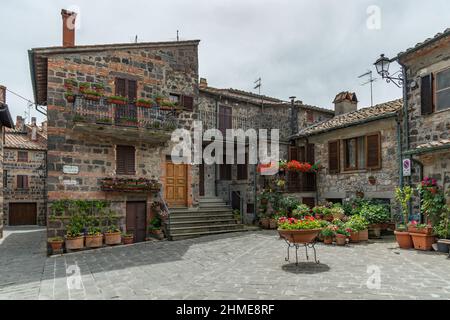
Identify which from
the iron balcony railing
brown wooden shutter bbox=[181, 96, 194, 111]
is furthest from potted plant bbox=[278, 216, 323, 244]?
brown wooden shutter bbox=[181, 96, 194, 111]

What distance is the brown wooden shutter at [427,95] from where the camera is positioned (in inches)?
400

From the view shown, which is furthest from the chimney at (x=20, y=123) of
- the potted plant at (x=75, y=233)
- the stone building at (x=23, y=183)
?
the potted plant at (x=75, y=233)

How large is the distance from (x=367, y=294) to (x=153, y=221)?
8.69 m

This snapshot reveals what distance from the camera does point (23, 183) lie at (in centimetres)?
2422

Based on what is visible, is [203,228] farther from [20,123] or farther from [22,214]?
[20,123]

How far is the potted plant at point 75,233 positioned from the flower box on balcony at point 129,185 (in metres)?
1.32

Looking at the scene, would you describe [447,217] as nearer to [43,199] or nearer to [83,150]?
[83,150]

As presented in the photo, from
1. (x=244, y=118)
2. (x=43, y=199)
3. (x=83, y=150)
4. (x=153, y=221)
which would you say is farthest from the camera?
(x=43, y=199)

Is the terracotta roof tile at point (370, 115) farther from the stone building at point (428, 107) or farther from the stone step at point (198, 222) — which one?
the stone step at point (198, 222)

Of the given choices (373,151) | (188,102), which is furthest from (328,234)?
(188,102)

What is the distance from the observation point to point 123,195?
1200cm

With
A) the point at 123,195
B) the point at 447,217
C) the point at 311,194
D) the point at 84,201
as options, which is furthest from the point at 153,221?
the point at 447,217

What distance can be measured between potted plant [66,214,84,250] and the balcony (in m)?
3.02

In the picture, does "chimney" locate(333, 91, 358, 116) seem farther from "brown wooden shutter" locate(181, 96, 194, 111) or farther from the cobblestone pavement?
the cobblestone pavement
